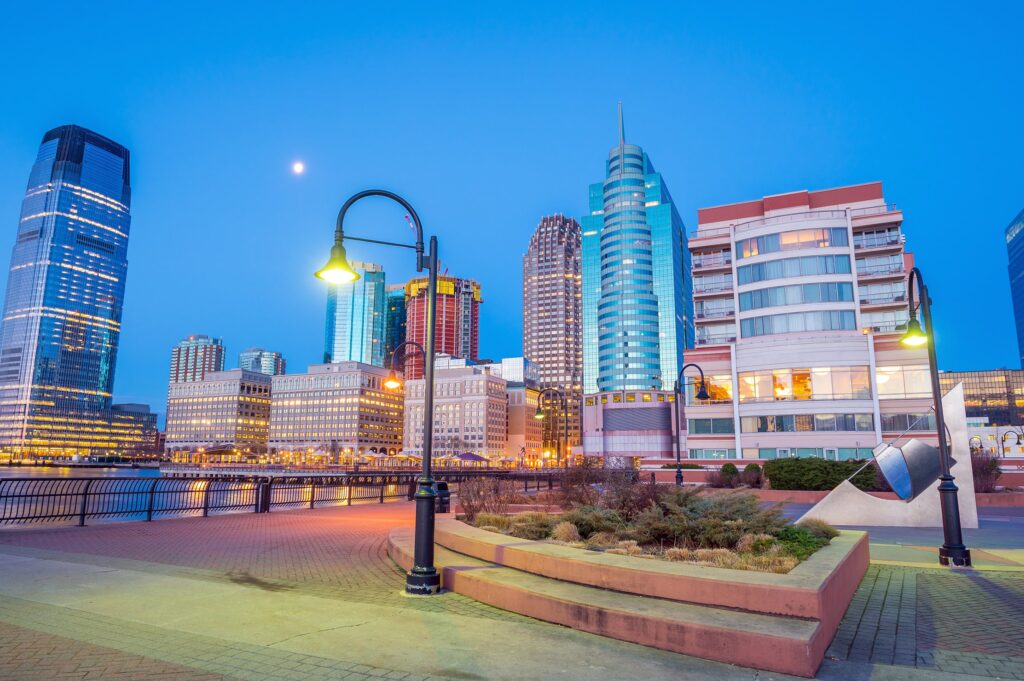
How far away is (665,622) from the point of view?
616 centimetres

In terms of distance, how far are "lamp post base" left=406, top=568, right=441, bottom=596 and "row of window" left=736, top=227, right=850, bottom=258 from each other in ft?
203

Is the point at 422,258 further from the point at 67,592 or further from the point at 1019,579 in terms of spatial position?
the point at 1019,579

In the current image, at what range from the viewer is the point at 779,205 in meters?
68.2

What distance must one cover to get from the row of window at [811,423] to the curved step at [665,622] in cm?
5547

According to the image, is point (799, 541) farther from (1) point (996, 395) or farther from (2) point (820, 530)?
(1) point (996, 395)

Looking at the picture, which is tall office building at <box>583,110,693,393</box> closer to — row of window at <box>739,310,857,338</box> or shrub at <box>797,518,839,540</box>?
row of window at <box>739,310,857,338</box>

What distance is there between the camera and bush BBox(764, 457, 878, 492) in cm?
2911

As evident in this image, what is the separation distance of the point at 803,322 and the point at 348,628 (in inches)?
2437

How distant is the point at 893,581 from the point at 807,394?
5155 centimetres

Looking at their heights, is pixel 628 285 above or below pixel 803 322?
above

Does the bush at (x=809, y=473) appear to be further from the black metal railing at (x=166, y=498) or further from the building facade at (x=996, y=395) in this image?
the building facade at (x=996, y=395)

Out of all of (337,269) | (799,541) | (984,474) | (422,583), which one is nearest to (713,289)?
(984,474)

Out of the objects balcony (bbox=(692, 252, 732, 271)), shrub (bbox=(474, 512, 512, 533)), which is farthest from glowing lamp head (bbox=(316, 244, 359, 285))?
balcony (bbox=(692, 252, 732, 271))

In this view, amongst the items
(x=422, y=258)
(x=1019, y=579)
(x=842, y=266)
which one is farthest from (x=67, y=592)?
(x=842, y=266)
